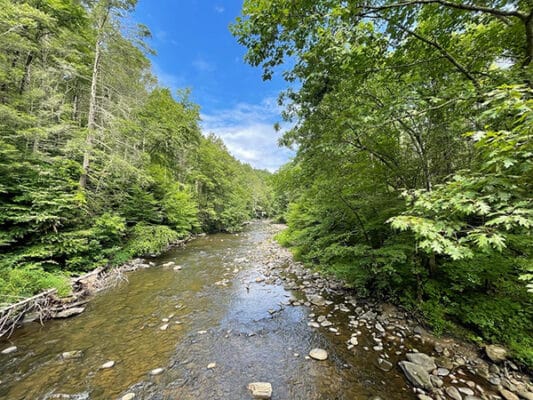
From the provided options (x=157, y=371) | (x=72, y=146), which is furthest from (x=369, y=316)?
(x=72, y=146)

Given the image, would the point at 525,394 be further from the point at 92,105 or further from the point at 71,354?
the point at 92,105

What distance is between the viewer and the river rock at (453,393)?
2.63 meters

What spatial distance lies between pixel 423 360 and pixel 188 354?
397 cm

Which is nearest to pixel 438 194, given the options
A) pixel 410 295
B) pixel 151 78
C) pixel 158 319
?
pixel 410 295

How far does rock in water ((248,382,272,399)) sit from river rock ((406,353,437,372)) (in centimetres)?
232

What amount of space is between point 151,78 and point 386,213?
16965 mm

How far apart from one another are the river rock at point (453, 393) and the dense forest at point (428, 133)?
113 cm

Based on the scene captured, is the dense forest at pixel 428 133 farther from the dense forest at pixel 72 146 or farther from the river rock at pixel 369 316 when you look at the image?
the dense forest at pixel 72 146

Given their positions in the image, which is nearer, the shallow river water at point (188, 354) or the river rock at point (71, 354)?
the shallow river water at point (188, 354)

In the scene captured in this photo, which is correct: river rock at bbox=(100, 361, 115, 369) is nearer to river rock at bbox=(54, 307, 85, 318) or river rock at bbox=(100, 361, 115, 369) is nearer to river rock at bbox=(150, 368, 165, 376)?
river rock at bbox=(150, 368, 165, 376)

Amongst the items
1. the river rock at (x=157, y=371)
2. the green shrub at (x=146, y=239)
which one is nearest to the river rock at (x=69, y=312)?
the river rock at (x=157, y=371)

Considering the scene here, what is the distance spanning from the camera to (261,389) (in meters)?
2.93

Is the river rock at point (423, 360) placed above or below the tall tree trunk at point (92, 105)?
below

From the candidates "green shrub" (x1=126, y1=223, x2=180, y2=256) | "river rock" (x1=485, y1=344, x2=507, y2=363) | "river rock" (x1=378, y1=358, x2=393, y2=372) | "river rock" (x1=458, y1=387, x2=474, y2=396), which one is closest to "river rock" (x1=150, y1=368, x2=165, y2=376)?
"river rock" (x1=378, y1=358, x2=393, y2=372)
